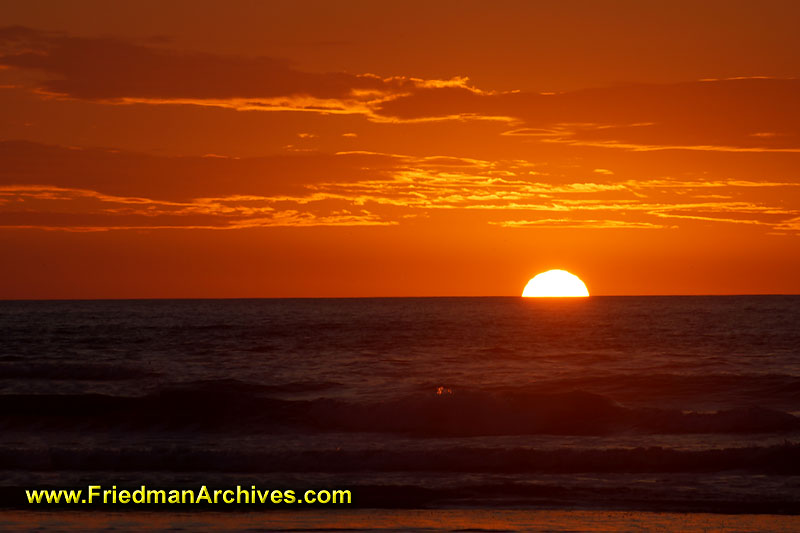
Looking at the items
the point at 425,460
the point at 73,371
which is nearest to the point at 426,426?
the point at 425,460

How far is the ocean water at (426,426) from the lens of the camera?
2081cm

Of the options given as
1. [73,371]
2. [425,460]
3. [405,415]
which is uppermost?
[73,371]

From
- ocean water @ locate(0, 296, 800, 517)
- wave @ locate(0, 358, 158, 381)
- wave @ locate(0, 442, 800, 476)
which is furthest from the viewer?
wave @ locate(0, 358, 158, 381)

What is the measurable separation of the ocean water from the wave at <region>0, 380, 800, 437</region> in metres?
0.11

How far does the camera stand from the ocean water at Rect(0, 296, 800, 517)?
20.8m

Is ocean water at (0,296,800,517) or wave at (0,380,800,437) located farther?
wave at (0,380,800,437)

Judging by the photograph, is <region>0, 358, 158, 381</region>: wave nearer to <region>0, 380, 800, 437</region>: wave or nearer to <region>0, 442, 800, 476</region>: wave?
<region>0, 380, 800, 437</region>: wave

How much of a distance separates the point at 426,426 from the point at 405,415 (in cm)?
178

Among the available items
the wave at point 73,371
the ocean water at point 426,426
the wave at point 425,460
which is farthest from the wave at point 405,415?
the wave at point 73,371

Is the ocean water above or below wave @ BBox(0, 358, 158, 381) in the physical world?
below

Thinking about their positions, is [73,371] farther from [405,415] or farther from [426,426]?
[426,426]

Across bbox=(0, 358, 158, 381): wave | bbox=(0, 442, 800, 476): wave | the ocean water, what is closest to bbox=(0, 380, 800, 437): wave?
the ocean water

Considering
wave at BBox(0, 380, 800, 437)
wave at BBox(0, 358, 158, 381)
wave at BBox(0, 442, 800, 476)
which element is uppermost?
wave at BBox(0, 358, 158, 381)

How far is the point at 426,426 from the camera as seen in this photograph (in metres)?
30.3
